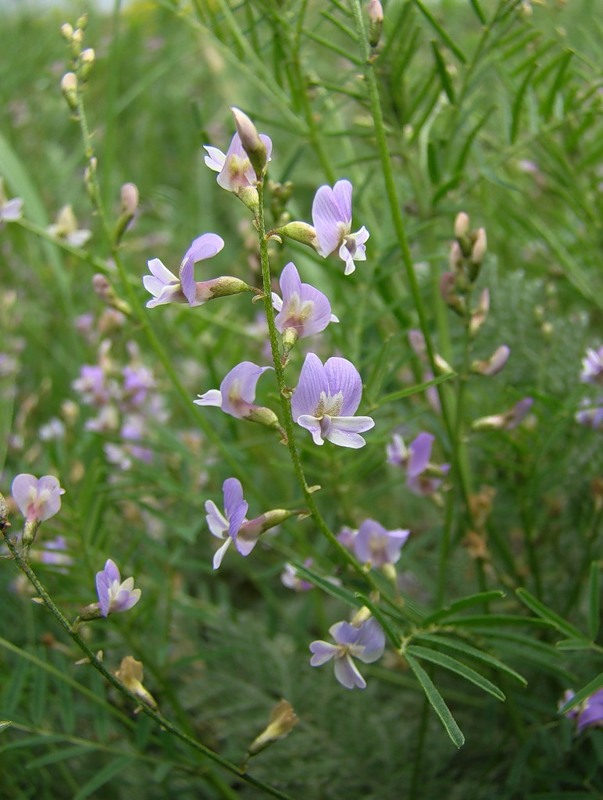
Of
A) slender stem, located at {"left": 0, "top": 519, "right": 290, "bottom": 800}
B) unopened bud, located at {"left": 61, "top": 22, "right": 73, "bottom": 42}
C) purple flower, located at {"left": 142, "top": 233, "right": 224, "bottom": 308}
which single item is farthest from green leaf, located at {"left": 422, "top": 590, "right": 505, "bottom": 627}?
unopened bud, located at {"left": 61, "top": 22, "right": 73, "bottom": 42}

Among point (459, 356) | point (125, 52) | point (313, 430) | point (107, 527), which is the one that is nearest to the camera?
point (313, 430)

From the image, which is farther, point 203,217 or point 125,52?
point 125,52

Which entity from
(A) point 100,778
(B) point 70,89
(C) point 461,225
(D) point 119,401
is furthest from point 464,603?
(D) point 119,401

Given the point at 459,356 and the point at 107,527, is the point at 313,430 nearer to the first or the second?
the point at 107,527

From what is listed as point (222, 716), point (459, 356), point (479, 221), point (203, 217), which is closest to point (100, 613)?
point (222, 716)

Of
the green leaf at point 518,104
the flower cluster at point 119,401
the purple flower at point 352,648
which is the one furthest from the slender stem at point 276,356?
the flower cluster at point 119,401

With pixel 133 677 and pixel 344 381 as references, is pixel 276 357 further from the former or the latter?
pixel 133 677

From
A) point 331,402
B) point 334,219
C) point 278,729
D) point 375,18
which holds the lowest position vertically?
point 278,729
